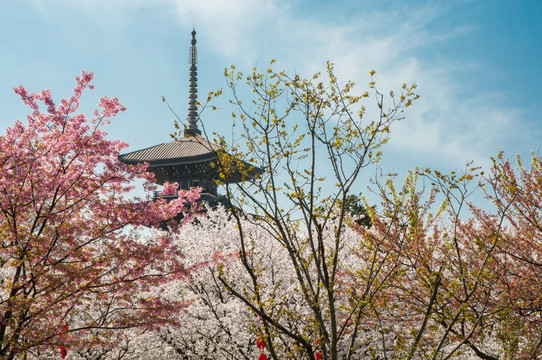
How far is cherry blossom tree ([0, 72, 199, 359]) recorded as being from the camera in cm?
773

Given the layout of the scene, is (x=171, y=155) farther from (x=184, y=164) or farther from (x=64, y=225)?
(x=64, y=225)

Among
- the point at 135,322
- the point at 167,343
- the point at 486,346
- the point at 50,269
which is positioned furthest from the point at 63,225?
the point at 486,346

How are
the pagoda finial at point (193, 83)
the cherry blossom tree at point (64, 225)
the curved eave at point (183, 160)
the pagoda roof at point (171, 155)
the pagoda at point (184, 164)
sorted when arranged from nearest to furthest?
the cherry blossom tree at point (64, 225) < the curved eave at point (183, 160) < the pagoda roof at point (171, 155) < the pagoda at point (184, 164) < the pagoda finial at point (193, 83)

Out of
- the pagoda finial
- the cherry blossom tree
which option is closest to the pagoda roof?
the pagoda finial

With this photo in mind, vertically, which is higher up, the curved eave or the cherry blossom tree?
the curved eave

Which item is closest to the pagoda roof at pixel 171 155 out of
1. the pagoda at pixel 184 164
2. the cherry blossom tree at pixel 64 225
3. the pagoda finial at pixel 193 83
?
the pagoda at pixel 184 164

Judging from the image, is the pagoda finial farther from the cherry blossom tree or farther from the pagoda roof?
the cherry blossom tree

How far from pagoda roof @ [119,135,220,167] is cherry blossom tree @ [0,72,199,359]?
21411 mm

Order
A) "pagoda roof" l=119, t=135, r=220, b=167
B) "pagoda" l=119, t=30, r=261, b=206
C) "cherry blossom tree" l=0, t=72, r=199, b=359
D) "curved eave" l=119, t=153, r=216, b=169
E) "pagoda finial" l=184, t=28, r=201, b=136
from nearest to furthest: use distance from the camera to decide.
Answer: "cherry blossom tree" l=0, t=72, r=199, b=359 < "curved eave" l=119, t=153, r=216, b=169 < "pagoda roof" l=119, t=135, r=220, b=167 < "pagoda" l=119, t=30, r=261, b=206 < "pagoda finial" l=184, t=28, r=201, b=136

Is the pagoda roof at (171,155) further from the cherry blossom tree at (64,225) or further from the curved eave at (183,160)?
the cherry blossom tree at (64,225)

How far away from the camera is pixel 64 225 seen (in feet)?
26.5

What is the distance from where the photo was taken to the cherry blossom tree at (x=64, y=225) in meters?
7.73

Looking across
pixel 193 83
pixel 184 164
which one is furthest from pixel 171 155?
pixel 193 83

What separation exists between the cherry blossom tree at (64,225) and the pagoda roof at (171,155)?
2141cm
